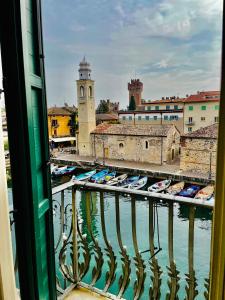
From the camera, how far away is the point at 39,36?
1.01 meters

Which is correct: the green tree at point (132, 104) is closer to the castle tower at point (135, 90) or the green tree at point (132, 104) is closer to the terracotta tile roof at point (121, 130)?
the castle tower at point (135, 90)

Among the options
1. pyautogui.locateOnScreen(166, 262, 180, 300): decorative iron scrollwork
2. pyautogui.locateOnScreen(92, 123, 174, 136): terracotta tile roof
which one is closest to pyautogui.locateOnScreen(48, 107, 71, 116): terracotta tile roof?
pyautogui.locateOnScreen(166, 262, 180, 300): decorative iron scrollwork

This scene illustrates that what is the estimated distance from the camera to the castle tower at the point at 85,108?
696cm

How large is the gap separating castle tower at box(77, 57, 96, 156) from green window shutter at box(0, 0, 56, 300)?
5.69 meters

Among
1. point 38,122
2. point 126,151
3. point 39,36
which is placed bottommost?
point 126,151

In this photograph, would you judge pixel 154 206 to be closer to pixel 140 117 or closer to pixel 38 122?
pixel 38 122

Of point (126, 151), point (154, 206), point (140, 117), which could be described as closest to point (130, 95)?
point (140, 117)

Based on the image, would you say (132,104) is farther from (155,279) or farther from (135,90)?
(155,279)

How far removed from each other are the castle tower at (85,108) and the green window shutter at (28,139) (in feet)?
18.7

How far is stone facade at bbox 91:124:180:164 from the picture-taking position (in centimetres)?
748

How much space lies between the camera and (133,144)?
30.3ft

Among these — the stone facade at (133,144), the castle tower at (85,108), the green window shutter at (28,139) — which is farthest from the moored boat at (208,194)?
the castle tower at (85,108)

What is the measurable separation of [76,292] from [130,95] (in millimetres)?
3877

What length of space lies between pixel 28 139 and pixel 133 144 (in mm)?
8414
